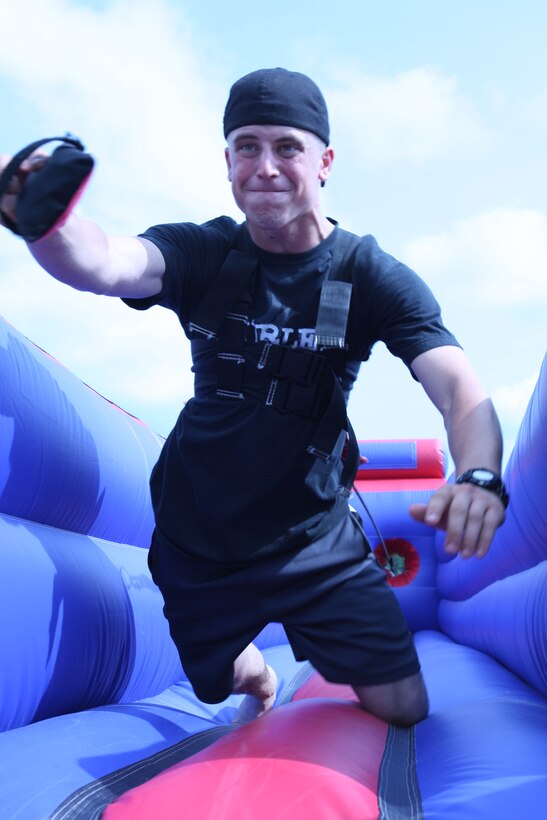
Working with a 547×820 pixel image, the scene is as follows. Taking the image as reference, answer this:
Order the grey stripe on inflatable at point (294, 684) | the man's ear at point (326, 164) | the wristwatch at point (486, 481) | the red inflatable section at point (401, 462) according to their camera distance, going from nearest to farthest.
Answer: the wristwatch at point (486, 481), the man's ear at point (326, 164), the grey stripe on inflatable at point (294, 684), the red inflatable section at point (401, 462)

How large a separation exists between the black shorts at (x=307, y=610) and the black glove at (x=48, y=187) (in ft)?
1.98

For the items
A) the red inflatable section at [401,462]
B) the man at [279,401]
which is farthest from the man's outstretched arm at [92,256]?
the red inflatable section at [401,462]

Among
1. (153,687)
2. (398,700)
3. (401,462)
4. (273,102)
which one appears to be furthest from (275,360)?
(401,462)

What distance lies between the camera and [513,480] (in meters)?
1.38

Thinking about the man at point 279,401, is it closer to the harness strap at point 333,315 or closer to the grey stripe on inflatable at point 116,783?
the harness strap at point 333,315

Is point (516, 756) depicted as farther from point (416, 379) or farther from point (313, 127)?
point (313, 127)

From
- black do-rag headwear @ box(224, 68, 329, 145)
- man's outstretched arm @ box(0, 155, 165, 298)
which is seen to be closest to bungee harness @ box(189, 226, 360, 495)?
man's outstretched arm @ box(0, 155, 165, 298)

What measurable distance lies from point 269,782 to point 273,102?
90cm

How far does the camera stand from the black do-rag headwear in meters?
1.12

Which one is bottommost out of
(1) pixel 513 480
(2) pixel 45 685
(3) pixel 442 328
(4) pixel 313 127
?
(2) pixel 45 685

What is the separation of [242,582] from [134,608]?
41 centimetres

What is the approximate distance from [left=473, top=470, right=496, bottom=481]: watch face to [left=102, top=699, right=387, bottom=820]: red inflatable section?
330 mm

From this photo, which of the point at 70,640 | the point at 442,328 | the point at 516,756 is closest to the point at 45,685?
the point at 70,640

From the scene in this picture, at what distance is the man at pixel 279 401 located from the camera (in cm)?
112
